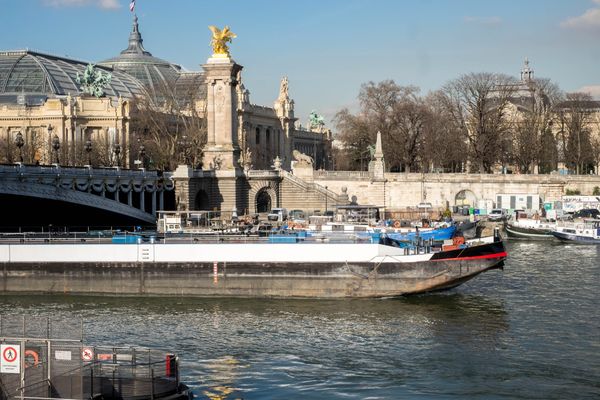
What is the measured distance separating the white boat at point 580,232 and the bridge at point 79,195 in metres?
30.1

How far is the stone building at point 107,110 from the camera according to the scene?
10288 cm

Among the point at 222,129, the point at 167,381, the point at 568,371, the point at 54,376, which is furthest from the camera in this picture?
the point at 222,129

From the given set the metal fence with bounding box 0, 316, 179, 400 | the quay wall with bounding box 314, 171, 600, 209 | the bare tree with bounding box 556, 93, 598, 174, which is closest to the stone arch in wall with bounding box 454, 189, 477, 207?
the quay wall with bounding box 314, 171, 600, 209

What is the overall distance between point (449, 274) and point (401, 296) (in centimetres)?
233

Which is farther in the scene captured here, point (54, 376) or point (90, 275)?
point (90, 275)

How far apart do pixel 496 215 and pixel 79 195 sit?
127 ft

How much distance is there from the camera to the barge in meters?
43.8

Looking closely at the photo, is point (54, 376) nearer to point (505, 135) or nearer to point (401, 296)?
point (401, 296)

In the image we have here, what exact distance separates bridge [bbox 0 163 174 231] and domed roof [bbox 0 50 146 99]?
50493 mm

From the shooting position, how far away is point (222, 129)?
7781cm

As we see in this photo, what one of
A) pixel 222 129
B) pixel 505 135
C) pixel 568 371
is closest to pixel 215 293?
pixel 568 371

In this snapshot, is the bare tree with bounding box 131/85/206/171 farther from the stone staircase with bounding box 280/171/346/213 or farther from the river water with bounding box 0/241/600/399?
the river water with bounding box 0/241/600/399

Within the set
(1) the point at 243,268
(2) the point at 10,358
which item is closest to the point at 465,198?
(1) the point at 243,268

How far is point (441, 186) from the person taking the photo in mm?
94500
